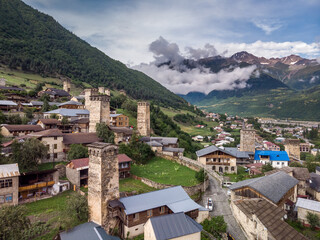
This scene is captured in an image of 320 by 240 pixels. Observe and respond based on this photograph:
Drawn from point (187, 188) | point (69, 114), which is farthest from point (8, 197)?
point (69, 114)

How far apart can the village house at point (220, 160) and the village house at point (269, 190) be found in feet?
45.5

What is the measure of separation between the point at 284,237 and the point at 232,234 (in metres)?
5.14

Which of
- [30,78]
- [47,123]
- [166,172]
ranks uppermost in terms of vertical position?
[30,78]

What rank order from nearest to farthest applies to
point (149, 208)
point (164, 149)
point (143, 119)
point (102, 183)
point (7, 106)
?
point (102, 183)
point (149, 208)
point (164, 149)
point (7, 106)
point (143, 119)

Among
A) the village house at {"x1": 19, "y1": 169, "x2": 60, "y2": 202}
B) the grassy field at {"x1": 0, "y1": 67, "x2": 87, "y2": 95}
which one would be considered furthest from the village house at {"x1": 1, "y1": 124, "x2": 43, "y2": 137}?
the grassy field at {"x1": 0, "y1": 67, "x2": 87, "y2": 95}

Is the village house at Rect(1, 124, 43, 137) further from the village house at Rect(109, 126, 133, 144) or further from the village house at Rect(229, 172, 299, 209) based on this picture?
the village house at Rect(229, 172, 299, 209)

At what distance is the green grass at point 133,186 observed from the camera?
28078 millimetres

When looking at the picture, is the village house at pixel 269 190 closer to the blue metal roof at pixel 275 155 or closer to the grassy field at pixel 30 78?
the blue metal roof at pixel 275 155

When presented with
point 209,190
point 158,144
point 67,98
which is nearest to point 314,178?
point 209,190

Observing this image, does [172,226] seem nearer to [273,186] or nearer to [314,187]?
[273,186]

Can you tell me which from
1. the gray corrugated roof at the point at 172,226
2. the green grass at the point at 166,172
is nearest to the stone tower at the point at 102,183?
the gray corrugated roof at the point at 172,226

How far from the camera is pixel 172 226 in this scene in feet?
58.7

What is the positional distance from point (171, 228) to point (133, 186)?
13.0 meters

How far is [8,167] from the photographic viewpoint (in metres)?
22.9
